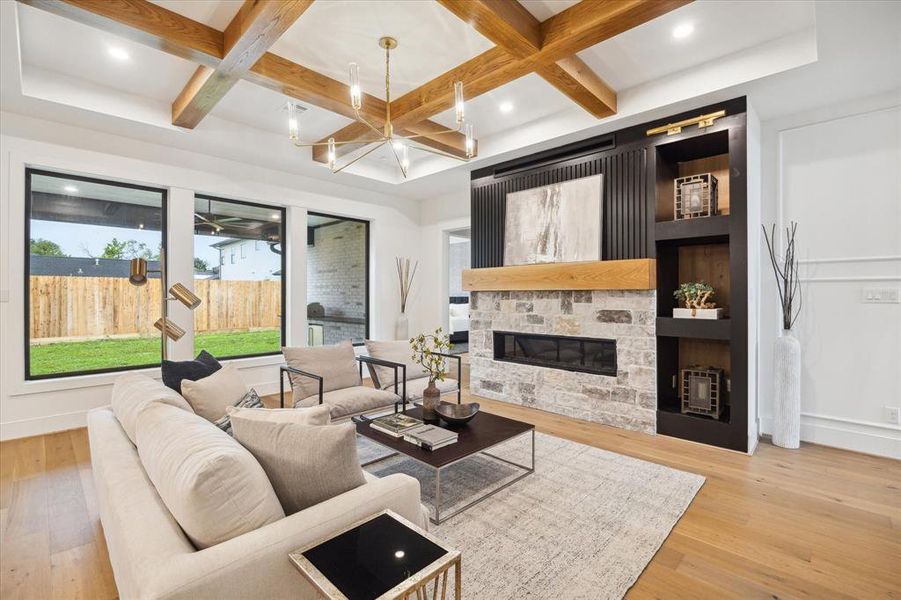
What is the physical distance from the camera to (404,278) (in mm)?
6566

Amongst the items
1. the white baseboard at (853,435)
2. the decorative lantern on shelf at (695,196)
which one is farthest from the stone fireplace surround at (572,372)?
the white baseboard at (853,435)

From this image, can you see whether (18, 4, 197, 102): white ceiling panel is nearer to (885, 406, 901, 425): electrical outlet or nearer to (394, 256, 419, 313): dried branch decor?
(394, 256, 419, 313): dried branch decor

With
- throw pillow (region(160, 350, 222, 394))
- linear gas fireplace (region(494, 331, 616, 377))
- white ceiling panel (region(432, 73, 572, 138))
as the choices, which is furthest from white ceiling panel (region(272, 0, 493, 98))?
linear gas fireplace (region(494, 331, 616, 377))

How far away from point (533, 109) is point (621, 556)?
3.60m

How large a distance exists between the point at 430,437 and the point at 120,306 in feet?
12.0

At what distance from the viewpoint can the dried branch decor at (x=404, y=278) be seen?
6.51 metres

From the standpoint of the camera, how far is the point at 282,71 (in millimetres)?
3115

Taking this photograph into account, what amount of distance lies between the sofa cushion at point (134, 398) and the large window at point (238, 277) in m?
2.70

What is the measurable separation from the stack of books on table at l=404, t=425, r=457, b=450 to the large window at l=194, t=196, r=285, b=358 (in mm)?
3306

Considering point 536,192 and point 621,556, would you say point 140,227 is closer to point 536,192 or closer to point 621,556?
point 536,192

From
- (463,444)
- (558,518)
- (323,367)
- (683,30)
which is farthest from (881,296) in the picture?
(323,367)

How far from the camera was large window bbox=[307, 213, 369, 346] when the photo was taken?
586 cm

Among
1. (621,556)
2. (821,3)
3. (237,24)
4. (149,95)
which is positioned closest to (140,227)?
(149,95)

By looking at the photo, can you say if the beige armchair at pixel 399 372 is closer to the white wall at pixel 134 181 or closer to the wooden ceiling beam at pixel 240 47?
the white wall at pixel 134 181
